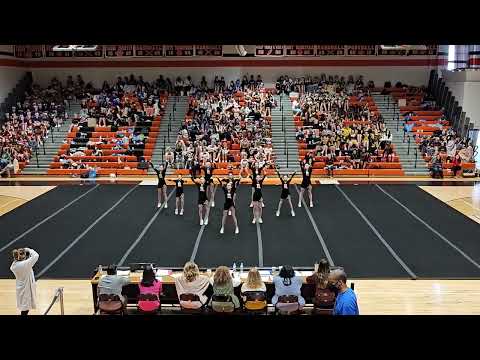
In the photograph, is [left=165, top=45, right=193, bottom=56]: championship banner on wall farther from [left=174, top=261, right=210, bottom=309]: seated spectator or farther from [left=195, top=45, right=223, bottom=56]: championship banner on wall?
[left=174, top=261, right=210, bottom=309]: seated spectator

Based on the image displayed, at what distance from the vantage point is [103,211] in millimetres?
15070

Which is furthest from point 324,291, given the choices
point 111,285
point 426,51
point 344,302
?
point 426,51

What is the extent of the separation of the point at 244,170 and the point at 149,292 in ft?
47.1

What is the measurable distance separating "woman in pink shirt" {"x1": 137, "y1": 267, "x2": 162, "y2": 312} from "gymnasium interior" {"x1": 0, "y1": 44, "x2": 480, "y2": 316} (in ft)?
0.41

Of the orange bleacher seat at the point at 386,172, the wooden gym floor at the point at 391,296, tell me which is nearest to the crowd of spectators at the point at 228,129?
the orange bleacher seat at the point at 386,172

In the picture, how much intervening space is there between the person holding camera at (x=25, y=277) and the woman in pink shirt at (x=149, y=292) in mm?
1797

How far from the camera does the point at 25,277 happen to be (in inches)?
290

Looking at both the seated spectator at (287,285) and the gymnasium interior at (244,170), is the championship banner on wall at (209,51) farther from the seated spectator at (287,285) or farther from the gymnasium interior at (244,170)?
the seated spectator at (287,285)

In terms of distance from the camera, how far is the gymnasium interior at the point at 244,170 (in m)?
9.80

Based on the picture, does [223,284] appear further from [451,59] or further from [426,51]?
[426,51]
